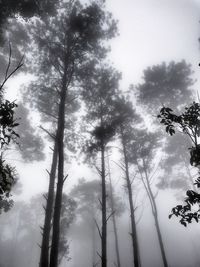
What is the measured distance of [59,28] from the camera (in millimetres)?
12500

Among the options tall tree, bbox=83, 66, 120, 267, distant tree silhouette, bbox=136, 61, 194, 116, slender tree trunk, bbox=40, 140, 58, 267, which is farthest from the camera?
distant tree silhouette, bbox=136, 61, 194, 116

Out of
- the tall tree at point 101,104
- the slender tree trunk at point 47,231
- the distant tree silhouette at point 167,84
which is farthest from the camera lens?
the distant tree silhouette at point 167,84

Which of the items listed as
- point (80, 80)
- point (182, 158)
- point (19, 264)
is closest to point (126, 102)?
point (80, 80)

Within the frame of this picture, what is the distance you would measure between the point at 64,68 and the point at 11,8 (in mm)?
3779

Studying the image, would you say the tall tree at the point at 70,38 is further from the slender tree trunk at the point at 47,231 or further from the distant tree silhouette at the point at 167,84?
the distant tree silhouette at the point at 167,84

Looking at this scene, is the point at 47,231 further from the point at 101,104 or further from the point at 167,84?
the point at 167,84

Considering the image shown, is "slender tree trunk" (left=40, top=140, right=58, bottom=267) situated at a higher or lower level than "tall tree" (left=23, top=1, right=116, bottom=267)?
lower

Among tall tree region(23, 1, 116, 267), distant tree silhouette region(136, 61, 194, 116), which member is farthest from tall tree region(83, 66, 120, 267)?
distant tree silhouette region(136, 61, 194, 116)

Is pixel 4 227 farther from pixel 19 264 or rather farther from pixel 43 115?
pixel 43 115

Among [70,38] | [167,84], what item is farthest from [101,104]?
[167,84]

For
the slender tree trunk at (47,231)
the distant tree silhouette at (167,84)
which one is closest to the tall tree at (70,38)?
the slender tree trunk at (47,231)

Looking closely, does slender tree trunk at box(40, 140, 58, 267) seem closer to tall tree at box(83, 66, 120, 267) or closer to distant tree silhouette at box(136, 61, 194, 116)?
tall tree at box(83, 66, 120, 267)

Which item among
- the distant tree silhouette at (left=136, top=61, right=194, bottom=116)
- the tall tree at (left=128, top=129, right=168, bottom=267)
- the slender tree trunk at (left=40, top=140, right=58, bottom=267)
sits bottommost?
the slender tree trunk at (left=40, top=140, right=58, bottom=267)

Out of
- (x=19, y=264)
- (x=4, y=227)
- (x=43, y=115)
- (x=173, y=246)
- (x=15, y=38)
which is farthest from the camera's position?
(x=4, y=227)
